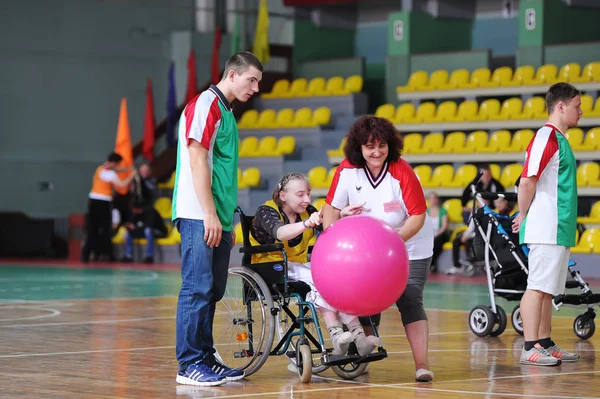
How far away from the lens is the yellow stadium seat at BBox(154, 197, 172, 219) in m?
20.6

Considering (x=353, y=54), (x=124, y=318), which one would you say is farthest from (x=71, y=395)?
(x=353, y=54)

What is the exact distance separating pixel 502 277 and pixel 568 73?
9.93 meters

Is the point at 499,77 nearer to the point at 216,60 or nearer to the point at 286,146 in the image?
the point at 286,146

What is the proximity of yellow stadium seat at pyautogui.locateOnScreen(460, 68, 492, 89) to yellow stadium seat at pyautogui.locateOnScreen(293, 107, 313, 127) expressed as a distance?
3.03 metres

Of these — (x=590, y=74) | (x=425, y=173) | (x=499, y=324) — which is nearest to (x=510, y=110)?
(x=590, y=74)

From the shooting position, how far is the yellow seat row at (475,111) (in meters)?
17.8

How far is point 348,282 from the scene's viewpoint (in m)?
5.73

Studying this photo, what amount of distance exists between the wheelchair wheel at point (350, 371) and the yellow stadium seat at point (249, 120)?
49.5 ft

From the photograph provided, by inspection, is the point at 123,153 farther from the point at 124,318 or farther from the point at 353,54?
the point at 124,318

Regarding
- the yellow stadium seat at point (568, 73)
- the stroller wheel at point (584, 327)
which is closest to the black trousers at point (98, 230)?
the yellow stadium seat at point (568, 73)

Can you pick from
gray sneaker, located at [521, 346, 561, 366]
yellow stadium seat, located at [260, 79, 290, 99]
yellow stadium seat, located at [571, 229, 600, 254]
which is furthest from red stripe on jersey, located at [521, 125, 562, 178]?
yellow stadium seat, located at [260, 79, 290, 99]

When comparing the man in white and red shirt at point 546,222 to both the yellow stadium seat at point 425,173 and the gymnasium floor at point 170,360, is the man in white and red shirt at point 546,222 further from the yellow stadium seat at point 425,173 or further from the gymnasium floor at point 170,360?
the yellow stadium seat at point 425,173

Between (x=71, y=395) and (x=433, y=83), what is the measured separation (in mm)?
14690

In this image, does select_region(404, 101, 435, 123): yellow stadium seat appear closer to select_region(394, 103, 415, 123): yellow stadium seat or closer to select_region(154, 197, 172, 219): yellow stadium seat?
select_region(394, 103, 415, 123): yellow stadium seat
